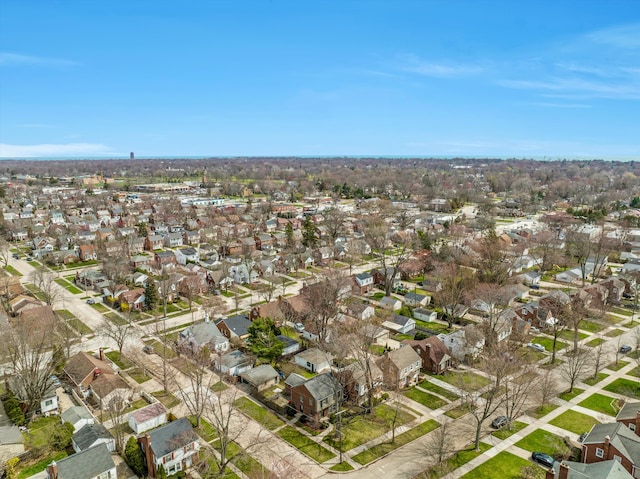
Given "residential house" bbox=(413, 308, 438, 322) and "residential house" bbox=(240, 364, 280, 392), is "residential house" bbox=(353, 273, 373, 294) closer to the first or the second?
"residential house" bbox=(413, 308, 438, 322)

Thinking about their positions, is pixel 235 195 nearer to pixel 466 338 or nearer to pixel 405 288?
pixel 405 288

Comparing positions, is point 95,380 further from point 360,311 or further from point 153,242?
point 153,242

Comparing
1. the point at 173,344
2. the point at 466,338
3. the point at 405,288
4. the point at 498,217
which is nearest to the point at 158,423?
the point at 173,344

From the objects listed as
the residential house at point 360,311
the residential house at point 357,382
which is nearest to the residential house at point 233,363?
the residential house at point 357,382


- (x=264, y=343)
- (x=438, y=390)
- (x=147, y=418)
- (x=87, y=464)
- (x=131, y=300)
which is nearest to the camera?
(x=87, y=464)

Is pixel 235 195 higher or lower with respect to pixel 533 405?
higher

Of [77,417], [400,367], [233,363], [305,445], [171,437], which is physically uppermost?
[400,367]

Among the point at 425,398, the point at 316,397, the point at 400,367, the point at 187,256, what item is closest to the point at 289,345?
the point at 316,397

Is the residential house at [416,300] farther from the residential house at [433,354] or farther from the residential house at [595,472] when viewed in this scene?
the residential house at [595,472]
